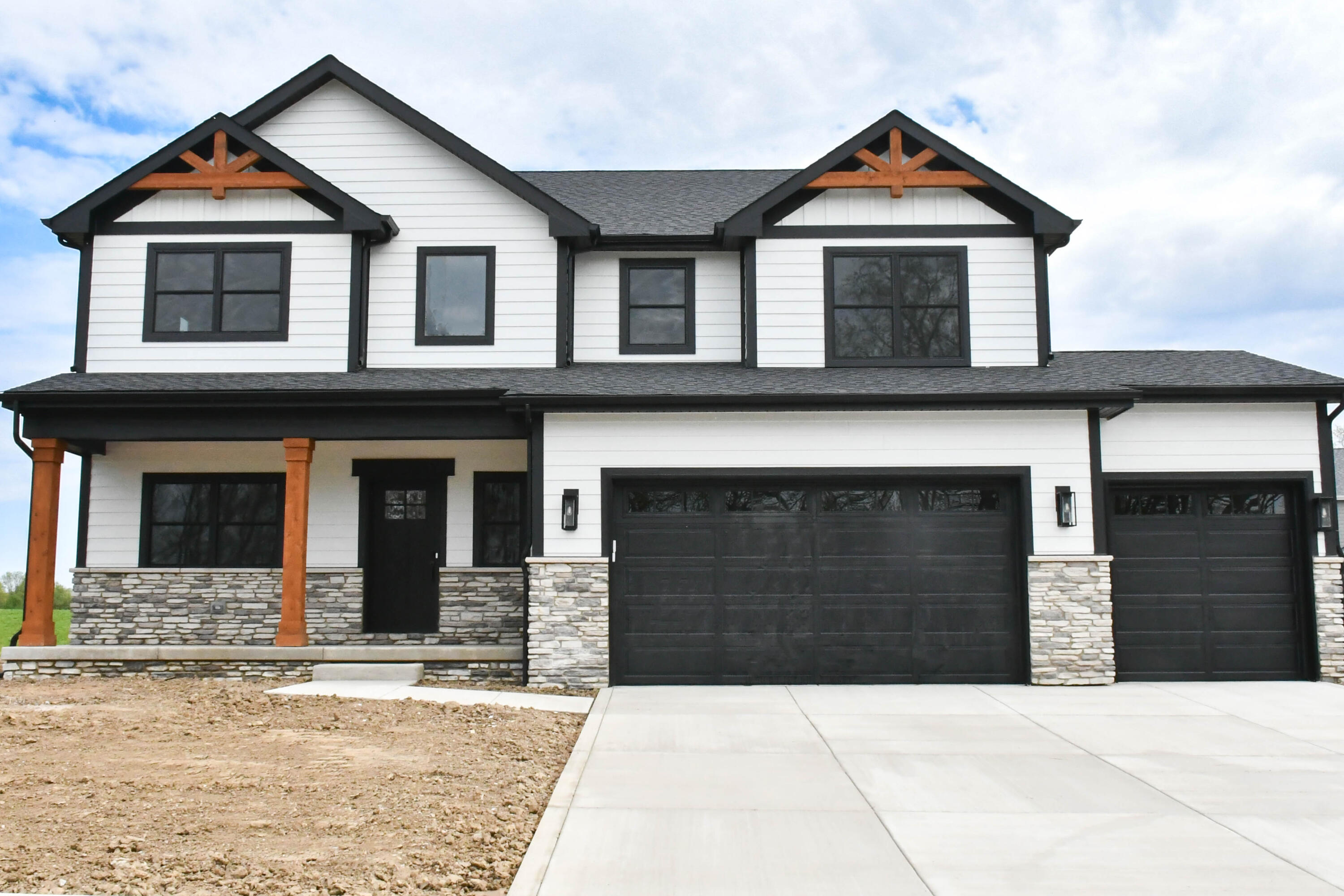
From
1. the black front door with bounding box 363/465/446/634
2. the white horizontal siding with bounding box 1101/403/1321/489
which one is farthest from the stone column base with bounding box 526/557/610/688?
the white horizontal siding with bounding box 1101/403/1321/489

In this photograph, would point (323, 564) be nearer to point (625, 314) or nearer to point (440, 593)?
point (440, 593)

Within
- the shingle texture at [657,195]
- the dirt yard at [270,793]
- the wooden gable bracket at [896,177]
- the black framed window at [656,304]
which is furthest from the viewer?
the shingle texture at [657,195]

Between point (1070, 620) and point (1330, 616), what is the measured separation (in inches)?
125

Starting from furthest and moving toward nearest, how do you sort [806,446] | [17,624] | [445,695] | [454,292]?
[17,624]
[454,292]
[806,446]
[445,695]

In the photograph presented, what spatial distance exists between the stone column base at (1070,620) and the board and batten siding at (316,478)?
6701 mm

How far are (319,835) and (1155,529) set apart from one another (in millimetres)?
9868

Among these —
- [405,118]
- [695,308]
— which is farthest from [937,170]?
[405,118]

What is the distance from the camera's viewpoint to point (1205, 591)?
11188mm

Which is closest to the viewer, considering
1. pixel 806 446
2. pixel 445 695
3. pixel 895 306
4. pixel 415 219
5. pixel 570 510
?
pixel 445 695

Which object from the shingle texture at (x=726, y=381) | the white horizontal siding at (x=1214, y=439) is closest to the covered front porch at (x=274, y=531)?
the shingle texture at (x=726, y=381)

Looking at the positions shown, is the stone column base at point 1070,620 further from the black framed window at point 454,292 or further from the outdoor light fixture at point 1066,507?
the black framed window at point 454,292

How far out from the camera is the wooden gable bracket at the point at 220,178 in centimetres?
1255

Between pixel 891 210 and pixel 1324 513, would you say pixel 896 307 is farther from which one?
pixel 1324 513

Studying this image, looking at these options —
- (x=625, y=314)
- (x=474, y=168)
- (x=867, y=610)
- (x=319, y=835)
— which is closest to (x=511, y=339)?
(x=625, y=314)
